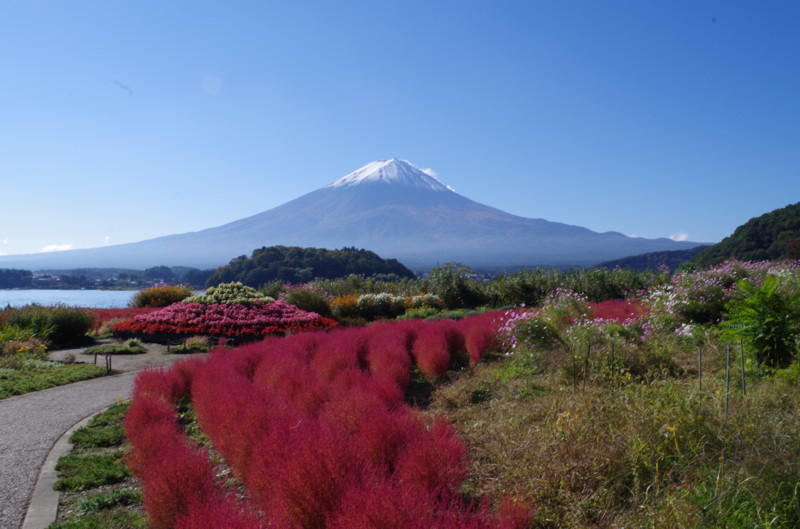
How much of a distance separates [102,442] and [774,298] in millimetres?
7265

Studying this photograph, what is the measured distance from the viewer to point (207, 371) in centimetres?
660

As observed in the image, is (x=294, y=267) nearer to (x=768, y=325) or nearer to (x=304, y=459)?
(x=768, y=325)

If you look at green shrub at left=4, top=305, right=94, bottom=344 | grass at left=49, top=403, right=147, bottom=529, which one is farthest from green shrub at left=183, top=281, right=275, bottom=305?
grass at left=49, top=403, right=147, bottom=529

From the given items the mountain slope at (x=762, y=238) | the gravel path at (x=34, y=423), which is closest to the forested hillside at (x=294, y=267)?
the mountain slope at (x=762, y=238)

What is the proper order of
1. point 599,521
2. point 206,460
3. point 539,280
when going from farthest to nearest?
point 539,280, point 206,460, point 599,521

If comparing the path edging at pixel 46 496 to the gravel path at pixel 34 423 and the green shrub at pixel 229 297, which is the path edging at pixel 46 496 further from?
the green shrub at pixel 229 297

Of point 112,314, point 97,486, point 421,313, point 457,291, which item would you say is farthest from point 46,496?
point 457,291

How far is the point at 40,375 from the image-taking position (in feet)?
28.8

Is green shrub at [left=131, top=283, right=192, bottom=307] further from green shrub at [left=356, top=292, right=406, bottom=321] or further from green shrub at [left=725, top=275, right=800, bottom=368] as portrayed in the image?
green shrub at [left=725, top=275, right=800, bottom=368]

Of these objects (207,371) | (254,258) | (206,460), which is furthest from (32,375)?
(254,258)

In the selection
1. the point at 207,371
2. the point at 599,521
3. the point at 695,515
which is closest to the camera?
the point at 695,515

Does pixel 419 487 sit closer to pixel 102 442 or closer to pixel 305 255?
pixel 102 442

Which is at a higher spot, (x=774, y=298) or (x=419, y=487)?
(x=774, y=298)

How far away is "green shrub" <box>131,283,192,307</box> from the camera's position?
2053 cm
